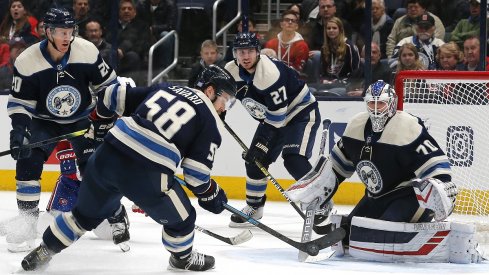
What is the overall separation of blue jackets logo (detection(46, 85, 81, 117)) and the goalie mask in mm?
1505

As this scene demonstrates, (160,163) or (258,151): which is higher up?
(160,163)

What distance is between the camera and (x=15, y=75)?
5.36 metres

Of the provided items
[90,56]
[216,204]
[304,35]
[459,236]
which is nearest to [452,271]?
[459,236]

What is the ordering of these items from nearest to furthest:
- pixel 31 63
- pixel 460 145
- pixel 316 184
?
pixel 316 184 → pixel 31 63 → pixel 460 145

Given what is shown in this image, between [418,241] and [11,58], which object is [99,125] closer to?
[418,241]

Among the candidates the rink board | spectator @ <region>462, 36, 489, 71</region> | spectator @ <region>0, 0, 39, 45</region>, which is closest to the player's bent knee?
the rink board

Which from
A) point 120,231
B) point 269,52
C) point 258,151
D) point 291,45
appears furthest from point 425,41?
point 120,231

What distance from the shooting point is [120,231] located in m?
5.28

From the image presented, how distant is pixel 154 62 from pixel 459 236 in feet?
12.1

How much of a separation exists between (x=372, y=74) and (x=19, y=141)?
290cm

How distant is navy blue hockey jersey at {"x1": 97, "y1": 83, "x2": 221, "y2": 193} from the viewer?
14.1ft

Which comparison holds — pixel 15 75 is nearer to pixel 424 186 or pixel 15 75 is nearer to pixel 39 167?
pixel 39 167

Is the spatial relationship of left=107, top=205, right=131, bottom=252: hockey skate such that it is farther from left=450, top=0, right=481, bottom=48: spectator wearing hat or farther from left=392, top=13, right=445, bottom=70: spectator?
left=450, top=0, right=481, bottom=48: spectator wearing hat

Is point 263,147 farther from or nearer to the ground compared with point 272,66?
nearer to the ground
